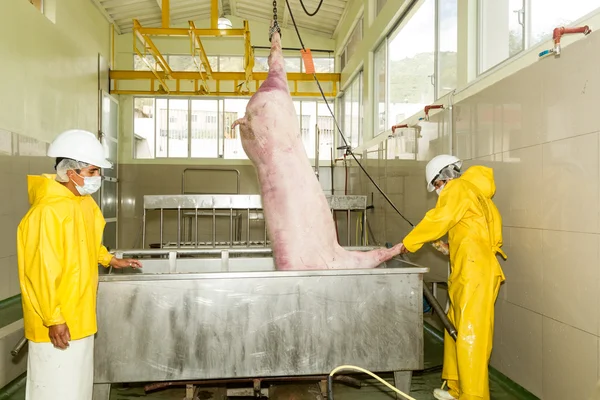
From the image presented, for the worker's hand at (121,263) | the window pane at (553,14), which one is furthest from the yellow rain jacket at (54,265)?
the window pane at (553,14)

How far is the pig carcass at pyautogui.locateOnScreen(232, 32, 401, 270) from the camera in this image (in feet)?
8.15

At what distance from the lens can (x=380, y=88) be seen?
6.14 m

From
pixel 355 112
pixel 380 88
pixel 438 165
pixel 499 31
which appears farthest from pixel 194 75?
pixel 438 165

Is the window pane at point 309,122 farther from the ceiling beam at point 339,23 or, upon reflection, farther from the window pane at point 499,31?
the window pane at point 499,31

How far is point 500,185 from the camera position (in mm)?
2811

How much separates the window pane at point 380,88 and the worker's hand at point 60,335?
462 centimetres

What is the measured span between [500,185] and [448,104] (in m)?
1.00

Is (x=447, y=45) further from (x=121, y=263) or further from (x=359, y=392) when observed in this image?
(x=121, y=263)

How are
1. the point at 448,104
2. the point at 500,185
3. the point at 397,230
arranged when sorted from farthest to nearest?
the point at 397,230
the point at 448,104
the point at 500,185

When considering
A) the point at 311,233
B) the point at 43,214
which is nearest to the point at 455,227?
the point at 311,233

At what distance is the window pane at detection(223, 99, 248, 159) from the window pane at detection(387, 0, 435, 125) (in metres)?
4.27

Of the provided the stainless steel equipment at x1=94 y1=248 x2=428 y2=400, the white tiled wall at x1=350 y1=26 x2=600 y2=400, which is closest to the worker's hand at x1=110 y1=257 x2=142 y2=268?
the stainless steel equipment at x1=94 y1=248 x2=428 y2=400

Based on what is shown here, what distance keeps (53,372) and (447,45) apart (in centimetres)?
354

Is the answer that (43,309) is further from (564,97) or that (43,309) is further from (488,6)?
(488,6)
